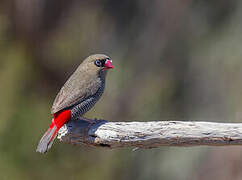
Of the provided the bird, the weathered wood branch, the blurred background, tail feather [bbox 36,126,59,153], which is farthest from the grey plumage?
the blurred background

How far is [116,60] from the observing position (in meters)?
9.91

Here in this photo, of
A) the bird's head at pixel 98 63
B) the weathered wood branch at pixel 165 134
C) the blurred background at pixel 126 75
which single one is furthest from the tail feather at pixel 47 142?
the blurred background at pixel 126 75

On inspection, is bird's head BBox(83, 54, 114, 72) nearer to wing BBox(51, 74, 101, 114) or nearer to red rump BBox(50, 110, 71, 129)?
wing BBox(51, 74, 101, 114)

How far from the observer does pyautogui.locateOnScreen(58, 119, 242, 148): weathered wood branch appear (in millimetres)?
4371

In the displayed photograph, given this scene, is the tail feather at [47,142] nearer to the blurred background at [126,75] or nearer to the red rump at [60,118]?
the red rump at [60,118]

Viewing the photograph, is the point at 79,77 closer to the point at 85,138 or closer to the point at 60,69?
the point at 85,138

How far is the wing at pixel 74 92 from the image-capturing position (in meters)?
5.15

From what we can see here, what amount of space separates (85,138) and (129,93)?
4.90 metres

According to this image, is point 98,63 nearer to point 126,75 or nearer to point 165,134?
point 165,134

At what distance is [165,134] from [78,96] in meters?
1.24

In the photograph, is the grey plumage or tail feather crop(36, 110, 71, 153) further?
the grey plumage

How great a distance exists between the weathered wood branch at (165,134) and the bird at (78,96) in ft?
1.47

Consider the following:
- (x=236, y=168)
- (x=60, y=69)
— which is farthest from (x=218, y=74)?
(x=60, y=69)

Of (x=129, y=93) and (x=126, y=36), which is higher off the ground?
(x=126, y=36)
